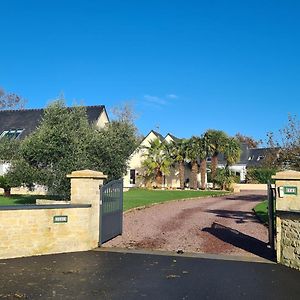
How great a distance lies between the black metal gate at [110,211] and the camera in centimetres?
1135

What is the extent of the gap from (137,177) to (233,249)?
1278 inches

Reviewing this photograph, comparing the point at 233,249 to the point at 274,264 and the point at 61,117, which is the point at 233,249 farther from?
the point at 61,117

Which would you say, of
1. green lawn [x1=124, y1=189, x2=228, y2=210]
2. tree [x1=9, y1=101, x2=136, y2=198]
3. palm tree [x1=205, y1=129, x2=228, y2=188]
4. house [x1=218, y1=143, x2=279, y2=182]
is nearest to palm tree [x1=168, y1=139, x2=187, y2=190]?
palm tree [x1=205, y1=129, x2=228, y2=188]

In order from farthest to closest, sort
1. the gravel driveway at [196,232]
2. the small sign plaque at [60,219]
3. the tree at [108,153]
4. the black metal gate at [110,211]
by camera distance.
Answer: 1. the tree at [108,153]
2. the black metal gate at [110,211]
3. the gravel driveway at [196,232]
4. the small sign plaque at [60,219]

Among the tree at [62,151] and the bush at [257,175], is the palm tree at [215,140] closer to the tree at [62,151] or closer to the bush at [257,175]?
the bush at [257,175]

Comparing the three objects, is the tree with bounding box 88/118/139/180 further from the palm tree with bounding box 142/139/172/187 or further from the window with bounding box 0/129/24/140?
the palm tree with bounding box 142/139/172/187

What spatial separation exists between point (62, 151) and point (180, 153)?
83.5 ft

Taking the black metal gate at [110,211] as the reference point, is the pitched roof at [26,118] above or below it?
above

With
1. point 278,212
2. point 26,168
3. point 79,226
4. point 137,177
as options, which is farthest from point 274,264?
point 137,177

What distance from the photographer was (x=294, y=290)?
6746 millimetres

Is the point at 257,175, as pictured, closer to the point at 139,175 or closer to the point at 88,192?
the point at 139,175

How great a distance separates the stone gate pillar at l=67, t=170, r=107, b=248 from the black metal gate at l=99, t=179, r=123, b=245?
0.23 meters

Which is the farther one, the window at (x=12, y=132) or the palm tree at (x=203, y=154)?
the palm tree at (x=203, y=154)

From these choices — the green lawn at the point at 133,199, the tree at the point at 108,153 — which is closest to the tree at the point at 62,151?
→ the tree at the point at 108,153
